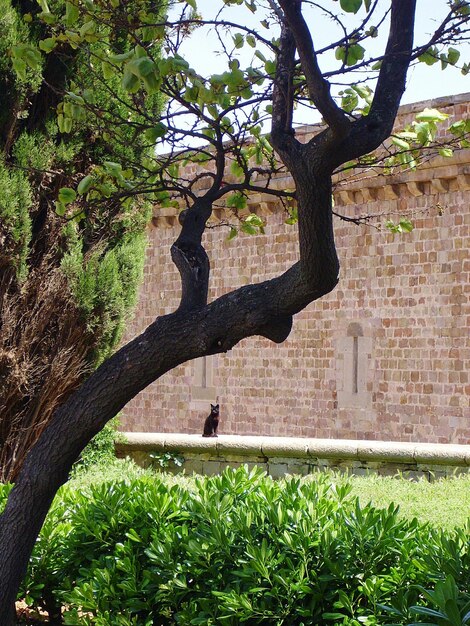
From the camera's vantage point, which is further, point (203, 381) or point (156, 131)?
point (203, 381)

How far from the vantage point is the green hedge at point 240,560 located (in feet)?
13.3

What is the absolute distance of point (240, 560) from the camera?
4.32 meters

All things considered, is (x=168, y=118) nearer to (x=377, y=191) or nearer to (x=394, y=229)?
(x=394, y=229)

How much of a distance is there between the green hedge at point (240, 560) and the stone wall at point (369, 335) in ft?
25.3

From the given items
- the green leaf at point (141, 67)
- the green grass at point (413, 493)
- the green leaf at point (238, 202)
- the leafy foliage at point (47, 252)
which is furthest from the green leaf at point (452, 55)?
the leafy foliage at point (47, 252)

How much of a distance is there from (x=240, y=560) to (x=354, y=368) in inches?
427

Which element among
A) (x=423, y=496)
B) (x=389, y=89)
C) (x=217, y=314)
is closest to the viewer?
(x=389, y=89)

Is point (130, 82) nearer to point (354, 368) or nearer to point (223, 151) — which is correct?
point (223, 151)

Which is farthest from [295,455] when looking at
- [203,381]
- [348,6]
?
[203,381]

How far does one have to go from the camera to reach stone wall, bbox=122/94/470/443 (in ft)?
44.9

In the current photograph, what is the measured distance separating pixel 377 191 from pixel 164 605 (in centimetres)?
1085

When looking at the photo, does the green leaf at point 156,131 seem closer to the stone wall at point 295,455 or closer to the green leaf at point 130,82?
the green leaf at point 130,82

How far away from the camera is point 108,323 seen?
909 cm

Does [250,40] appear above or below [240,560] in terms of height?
above
